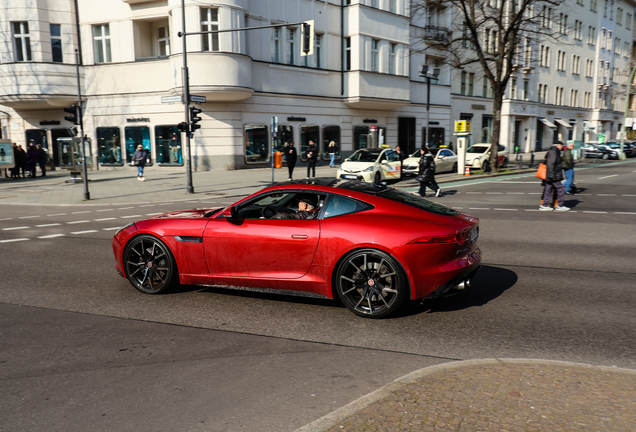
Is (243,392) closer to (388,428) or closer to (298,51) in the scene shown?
(388,428)

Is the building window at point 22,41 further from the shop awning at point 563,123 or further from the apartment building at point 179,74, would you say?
the shop awning at point 563,123

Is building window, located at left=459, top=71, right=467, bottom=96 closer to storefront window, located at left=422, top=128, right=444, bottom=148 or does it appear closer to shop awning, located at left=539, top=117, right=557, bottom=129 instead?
storefront window, located at left=422, top=128, right=444, bottom=148

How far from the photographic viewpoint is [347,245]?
5.30m

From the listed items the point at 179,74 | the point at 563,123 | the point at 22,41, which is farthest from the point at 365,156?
the point at 563,123

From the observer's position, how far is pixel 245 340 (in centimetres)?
481

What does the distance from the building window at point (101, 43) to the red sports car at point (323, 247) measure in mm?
27483

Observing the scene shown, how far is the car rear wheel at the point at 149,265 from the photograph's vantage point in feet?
20.4

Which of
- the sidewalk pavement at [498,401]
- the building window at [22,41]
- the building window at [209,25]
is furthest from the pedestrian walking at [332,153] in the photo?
the sidewalk pavement at [498,401]

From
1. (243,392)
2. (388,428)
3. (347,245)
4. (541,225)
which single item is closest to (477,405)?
(388,428)

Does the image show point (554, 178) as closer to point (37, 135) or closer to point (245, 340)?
point (245, 340)

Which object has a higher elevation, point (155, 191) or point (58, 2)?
point (58, 2)

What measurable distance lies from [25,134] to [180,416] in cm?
3387

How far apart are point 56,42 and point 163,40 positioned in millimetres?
5901

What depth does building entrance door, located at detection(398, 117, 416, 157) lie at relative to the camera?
129ft
